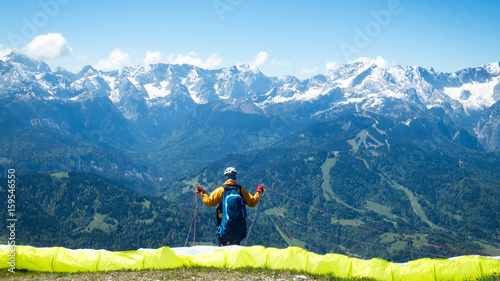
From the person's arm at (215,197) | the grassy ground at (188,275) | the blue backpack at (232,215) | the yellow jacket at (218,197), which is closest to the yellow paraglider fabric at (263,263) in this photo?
the grassy ground at (188,275)

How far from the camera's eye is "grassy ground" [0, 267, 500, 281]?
1619 cm

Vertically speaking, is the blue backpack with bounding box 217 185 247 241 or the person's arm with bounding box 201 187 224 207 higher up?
the person's arm with bounding box 201 187 224 207

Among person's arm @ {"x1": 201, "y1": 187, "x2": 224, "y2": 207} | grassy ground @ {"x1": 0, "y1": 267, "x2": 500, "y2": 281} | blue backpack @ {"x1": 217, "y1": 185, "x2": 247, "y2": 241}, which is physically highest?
person's arm @ {"x1": 201, "y1": 187, "x2": 224, "y2": 207}

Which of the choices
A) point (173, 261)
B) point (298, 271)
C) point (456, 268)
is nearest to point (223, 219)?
point (173, 261)

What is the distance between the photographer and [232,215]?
733 inches

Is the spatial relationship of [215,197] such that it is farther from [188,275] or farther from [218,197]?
[188,275]

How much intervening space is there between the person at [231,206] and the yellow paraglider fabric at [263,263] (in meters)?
0.96

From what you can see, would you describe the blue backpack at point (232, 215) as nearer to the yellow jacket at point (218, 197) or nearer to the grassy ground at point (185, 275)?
the yellow jacket at point (218, 197)

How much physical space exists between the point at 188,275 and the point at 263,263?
4099mm

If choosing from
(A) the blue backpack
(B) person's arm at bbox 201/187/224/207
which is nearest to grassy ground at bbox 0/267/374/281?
(A) the blue backpack

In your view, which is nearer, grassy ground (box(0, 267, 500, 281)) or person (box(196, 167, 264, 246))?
grassy ground (box(0, 267, 500, 281))

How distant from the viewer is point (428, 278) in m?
17.1

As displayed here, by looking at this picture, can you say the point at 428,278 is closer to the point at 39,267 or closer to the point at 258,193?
the point at 258,193

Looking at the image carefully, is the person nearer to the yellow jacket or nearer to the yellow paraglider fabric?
the yellow jacket
